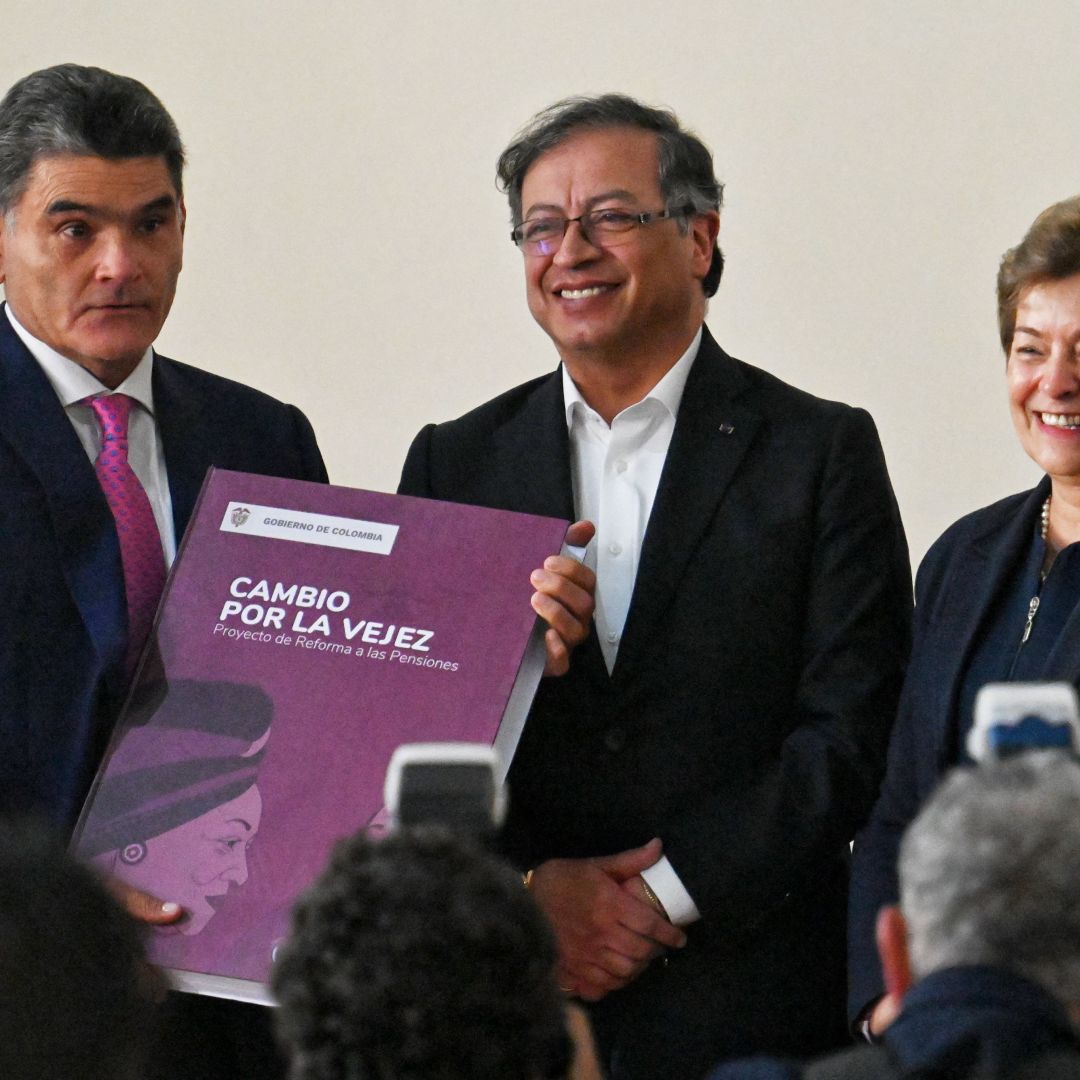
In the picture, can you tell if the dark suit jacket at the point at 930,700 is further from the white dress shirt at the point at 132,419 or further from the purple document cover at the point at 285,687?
the white dress shirt at the point at 132,419

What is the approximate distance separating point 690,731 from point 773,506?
1.10 feet

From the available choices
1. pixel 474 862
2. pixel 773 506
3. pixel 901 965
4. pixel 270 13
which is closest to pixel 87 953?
pixel 474 862

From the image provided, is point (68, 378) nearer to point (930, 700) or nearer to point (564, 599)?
point (564, 599)

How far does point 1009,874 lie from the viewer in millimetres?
1090

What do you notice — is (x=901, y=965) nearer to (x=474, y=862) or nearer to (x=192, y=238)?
(x=474, y=862)

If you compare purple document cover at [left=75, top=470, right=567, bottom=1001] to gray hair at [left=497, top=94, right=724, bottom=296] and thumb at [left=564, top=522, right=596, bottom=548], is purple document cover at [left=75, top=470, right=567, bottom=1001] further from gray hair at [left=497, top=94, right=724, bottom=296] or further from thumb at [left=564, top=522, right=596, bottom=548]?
gray hair at [left=497, top=94, right=724, bottom=296]

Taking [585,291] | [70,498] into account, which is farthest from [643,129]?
[70,498]

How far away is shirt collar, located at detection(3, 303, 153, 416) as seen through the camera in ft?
7.95

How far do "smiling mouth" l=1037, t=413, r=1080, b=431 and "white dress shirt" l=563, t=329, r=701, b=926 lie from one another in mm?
523

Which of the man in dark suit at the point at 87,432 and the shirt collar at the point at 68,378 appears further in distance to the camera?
the shirt collar at the point at 68,378

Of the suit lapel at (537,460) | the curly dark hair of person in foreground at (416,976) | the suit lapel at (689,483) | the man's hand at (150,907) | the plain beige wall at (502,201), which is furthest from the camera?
the plain beige wall at (502,201)

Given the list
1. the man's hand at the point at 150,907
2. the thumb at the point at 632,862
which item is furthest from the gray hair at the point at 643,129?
the man's hand at the point at 150,907

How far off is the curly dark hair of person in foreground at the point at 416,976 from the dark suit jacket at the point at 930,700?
1377 mm

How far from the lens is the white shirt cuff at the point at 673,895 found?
2.38m
